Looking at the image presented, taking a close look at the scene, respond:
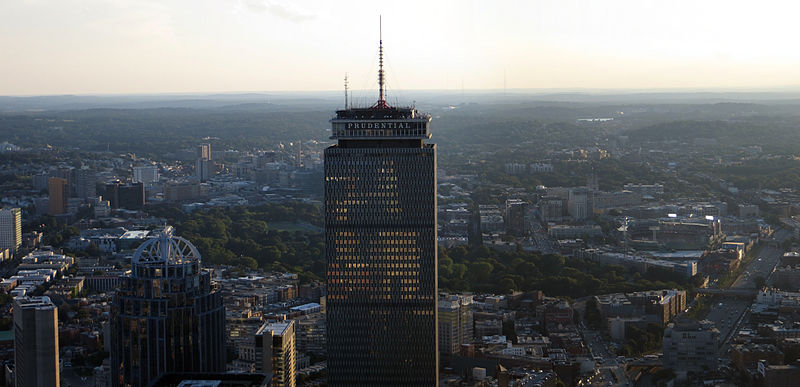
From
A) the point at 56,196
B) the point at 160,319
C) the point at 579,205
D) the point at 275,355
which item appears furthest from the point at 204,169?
the point at 160,319

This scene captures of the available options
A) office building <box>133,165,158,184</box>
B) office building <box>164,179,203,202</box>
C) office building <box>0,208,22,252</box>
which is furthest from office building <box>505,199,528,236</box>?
office building <box>133,165,158,184</box>

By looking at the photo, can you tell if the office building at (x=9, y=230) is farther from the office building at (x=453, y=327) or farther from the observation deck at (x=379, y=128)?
the observation deck at (x=379, y=128)

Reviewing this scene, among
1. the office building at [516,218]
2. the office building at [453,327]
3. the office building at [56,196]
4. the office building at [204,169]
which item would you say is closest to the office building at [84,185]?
the office building at [56,196]

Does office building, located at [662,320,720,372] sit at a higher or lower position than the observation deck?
lower

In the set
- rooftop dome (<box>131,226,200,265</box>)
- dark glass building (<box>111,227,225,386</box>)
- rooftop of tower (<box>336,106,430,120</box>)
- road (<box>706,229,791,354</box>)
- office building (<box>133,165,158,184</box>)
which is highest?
rooftop of tower (<box>336,106,430,120</box>)

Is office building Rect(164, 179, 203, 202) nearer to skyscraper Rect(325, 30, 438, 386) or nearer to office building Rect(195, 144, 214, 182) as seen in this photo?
office building Rect(195, 144, 214, 182)

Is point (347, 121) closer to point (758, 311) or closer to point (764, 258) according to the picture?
point (758, 311)

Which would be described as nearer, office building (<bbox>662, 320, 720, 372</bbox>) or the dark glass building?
the dark glass building
